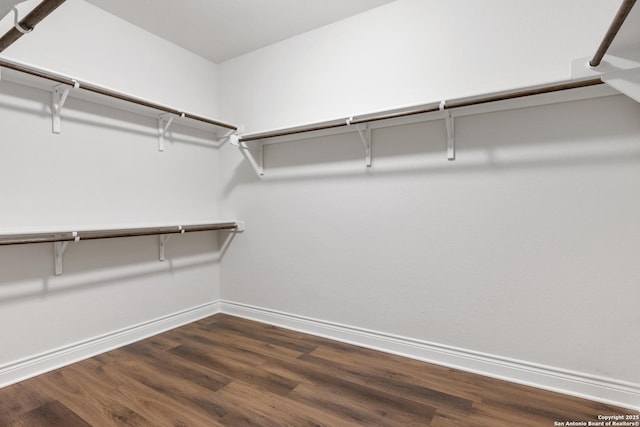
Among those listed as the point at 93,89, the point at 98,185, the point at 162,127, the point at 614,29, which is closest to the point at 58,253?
the point at 98,185

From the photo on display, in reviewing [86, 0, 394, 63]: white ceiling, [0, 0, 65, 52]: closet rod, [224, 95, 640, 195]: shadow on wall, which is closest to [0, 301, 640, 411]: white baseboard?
[224, 95, 640, 195]: shadow on wall

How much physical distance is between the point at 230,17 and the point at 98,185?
1.54 metres

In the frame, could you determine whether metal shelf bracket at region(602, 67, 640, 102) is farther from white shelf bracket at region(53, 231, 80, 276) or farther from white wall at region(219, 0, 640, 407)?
white shelf bracket at region(53, 231, 80, 276)

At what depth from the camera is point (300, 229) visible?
269 cm

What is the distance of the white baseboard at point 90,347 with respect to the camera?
74.3 inches

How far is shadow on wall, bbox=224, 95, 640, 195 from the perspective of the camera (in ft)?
5.50

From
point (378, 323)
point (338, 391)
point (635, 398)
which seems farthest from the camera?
point (378, 323)

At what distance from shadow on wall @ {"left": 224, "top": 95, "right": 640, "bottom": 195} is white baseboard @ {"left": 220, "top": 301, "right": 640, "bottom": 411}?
44.3 inches

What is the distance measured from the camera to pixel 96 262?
2.28 m

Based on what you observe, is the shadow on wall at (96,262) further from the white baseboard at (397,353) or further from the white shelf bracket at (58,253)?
the white baseboard at (397,353)

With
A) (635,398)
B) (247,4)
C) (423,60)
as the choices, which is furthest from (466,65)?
(635,398)

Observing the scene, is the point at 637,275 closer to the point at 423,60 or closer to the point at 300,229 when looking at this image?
the point at 423,60

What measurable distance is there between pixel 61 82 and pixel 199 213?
1.40 m

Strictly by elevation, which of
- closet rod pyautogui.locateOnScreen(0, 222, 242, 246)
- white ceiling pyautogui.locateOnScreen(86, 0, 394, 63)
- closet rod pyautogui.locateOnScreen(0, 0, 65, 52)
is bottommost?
closet rod pyautogui.locateOnScreen(0, 222, 242, 246)
